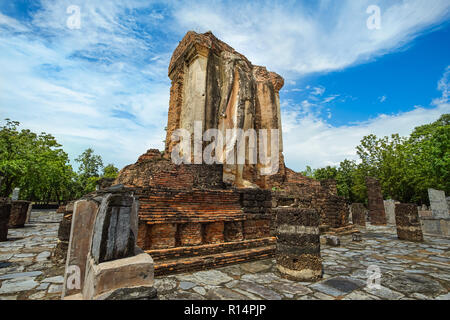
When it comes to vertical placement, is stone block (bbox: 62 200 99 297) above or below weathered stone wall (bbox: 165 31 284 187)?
below

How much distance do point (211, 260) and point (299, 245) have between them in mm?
1530

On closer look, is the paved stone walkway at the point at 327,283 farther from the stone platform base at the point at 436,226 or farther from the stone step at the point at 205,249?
the stone platform base at the point at 436,226

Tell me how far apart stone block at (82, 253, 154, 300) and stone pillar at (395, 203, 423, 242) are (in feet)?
30.6

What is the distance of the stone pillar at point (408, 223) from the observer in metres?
7.82

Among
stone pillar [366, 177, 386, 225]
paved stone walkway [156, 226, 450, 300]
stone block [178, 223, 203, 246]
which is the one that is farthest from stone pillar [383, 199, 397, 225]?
stone block [178, 223, 203, 246]

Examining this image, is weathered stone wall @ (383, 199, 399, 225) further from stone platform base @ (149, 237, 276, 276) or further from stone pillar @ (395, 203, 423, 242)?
stone platform base @ (149, 237, 276, 276)

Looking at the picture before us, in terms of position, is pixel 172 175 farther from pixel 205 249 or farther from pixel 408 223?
pixel 408 223

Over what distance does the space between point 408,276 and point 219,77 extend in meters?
8.30

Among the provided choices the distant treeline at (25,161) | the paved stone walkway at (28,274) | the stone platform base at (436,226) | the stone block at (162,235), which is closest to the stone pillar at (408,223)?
the stone platform base at (436,226)

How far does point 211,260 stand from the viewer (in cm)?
388

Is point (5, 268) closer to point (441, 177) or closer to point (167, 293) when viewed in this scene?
point (167, 293)

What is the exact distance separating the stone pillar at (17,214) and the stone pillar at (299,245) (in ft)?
34.3

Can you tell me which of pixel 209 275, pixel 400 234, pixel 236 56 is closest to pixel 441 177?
pixel 400 234

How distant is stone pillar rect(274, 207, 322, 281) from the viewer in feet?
11.8
